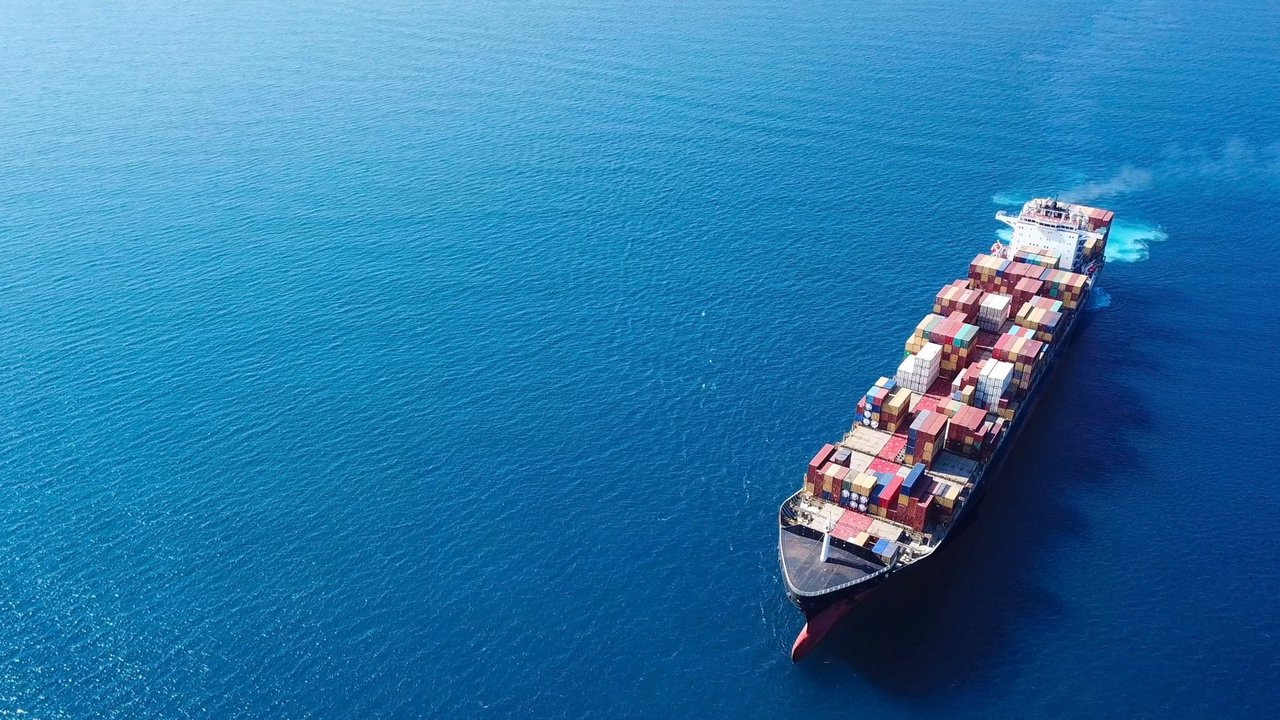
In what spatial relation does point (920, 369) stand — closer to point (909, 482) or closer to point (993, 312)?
point (993, 312)

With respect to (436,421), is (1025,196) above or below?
above

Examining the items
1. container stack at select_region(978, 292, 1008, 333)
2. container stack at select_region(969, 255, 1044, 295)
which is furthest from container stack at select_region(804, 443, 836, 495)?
container stack at select_region(969, 255, 1044, 295)

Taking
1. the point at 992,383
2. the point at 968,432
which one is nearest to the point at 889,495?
the point at 968,432

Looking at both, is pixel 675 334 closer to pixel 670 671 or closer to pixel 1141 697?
pixel 670 671

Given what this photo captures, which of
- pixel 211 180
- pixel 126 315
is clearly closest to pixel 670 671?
pixel 126 315

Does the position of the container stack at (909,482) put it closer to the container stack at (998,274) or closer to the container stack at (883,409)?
the container stack at (883,409)

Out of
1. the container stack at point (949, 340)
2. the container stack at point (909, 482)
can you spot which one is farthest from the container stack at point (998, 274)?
the container stack at point (909, 482)

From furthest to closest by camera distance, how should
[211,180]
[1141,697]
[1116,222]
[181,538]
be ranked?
1. [211,180]
2. [1116,222]
3. [181,538]
4. [1141,697]
